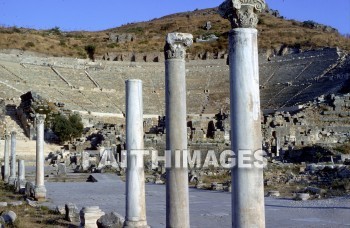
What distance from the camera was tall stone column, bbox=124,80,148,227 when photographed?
30.2 feet

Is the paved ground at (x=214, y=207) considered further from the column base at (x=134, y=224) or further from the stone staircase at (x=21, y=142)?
the stone staircase at (x=21, y=142)

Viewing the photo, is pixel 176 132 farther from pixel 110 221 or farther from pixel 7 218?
pixel 7 218

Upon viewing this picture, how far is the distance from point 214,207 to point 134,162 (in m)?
5.46

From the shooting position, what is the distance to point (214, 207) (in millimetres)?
14438

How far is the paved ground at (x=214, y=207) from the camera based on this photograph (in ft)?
37.3

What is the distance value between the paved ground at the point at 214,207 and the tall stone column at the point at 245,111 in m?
5.41

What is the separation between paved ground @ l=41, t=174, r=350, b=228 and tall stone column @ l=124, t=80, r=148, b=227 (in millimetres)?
1981

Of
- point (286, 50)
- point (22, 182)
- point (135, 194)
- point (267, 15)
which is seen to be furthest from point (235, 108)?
point (267, 15)

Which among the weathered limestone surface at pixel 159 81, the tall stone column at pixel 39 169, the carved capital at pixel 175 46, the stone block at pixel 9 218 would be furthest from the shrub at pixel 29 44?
the carved capital at pixel 175 46

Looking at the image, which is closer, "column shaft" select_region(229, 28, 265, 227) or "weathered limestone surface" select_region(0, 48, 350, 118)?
"column shaft" select_region(229, 28, 265, 227)

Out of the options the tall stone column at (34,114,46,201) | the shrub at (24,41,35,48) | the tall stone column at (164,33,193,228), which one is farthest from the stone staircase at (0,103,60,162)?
the tall stone column at (164,33,193,228)

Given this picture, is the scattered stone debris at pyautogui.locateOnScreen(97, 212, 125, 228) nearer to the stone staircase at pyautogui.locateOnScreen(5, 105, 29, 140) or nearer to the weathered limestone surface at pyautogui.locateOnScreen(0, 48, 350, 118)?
the stone staircase at pyautogui.locateOnScreen(5, 105, 29, 140)

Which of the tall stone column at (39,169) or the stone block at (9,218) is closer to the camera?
the stone block at (9,218)

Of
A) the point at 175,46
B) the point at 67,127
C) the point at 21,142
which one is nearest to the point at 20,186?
the point at 175,46
